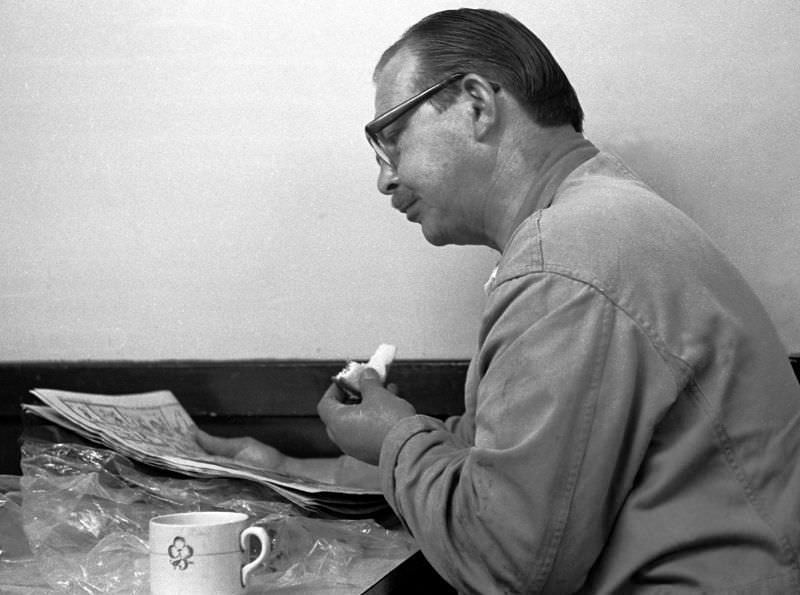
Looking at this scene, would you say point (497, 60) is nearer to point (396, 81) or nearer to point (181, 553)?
point (396, 81)

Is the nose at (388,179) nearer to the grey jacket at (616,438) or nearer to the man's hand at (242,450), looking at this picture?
the grey jacket at (616,438)

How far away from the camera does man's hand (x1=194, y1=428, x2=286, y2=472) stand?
5.63 feet

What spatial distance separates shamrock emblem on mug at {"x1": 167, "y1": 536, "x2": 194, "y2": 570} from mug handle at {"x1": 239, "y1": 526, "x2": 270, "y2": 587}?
0.06 metres

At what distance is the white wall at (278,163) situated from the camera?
1782 millimetres

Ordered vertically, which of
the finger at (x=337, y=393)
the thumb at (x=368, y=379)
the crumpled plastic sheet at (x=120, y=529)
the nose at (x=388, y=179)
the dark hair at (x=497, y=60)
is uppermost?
the dark hair at (x=497, y=60)

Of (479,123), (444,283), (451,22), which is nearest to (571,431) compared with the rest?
(479,123)

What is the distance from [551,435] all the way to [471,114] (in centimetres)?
50

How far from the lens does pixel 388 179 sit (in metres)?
1.47

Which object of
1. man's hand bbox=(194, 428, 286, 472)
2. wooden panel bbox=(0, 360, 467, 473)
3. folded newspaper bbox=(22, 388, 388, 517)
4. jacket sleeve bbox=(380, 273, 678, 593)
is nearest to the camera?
jacket sleeve bbox=(380, 273, 678, 593)

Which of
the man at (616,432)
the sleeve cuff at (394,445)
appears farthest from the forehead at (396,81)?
the sleeve cuff at (394,445)

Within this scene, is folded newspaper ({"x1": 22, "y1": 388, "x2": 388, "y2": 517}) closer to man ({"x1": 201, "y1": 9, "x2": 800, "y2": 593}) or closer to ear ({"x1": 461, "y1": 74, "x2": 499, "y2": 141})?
man ({"x1": 201, "y1": 9, "x2": 800, "y2": 593})

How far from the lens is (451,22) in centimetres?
139

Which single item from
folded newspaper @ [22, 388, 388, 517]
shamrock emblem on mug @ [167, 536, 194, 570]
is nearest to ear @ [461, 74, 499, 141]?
folded newspaper @ [22, 388, 388, 517]

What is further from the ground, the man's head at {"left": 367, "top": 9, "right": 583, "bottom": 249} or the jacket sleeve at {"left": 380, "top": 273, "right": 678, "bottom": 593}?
the man's head at {"left": 367, "top": 9, "right": 583, "bottom": 249}
